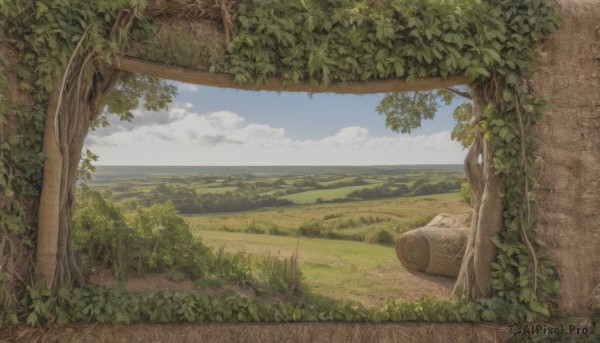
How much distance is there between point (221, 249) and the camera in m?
4.91

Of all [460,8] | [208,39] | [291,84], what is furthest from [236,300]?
[460,8]

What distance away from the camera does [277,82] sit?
3.91 meters

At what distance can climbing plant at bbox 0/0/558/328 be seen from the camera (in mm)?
3523

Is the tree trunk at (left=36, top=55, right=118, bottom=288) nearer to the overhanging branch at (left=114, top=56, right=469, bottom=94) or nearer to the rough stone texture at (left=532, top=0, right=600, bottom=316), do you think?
the overhanging branch at (left=114, top=56, right=469, bottom=94)

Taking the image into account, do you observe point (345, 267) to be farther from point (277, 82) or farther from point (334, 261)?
point (277, 82)

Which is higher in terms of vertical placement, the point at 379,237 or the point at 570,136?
the point at 570,136

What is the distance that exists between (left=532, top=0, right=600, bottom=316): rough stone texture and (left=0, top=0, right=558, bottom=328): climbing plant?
0.18 meters

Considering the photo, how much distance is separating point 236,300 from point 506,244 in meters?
2.84

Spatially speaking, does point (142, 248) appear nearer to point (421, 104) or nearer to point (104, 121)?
point (104, 121)

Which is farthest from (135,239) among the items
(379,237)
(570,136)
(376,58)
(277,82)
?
(570,136)

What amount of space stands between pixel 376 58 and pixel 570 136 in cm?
220

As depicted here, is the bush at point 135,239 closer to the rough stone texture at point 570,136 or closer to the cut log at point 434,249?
the cut log at point 434,249


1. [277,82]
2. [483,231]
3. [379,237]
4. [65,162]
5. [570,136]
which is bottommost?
[379,237]

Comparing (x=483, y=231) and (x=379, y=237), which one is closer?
(x=483, y=231)
